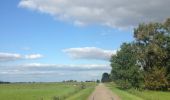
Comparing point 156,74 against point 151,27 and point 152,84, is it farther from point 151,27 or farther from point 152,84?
point 151,27

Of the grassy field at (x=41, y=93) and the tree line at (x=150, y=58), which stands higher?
the tree line at (x=150, y=58)

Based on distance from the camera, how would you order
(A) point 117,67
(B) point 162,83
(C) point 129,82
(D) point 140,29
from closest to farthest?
(B) point 162,83 → (D) point 140,29 → (C) point 129,82 → (A) point 117,67

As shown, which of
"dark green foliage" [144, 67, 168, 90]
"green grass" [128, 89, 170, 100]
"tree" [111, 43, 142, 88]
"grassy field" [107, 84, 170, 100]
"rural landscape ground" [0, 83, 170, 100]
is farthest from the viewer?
"tree" [111, 43, 142, 88]

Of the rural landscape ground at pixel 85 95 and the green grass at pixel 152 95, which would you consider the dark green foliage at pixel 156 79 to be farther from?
the green grass at pixel 152 95

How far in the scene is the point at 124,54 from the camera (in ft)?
319

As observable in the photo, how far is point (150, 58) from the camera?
84.8m

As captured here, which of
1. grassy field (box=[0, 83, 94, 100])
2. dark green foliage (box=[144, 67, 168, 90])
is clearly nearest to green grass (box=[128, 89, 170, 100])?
grassy field (box=[0, 83, 94, 100])

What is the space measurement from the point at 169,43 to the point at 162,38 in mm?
1901

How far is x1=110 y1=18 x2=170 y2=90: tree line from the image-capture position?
82438 millimetres

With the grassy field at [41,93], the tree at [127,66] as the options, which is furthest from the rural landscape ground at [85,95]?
the tree at [127,66]

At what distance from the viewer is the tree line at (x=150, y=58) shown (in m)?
82.4

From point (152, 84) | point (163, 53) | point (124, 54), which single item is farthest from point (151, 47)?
point (124, 54)

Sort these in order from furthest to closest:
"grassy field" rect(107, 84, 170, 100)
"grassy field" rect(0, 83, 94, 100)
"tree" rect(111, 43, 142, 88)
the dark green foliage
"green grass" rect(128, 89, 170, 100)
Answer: "tree" rect(111, 43, 142, 88) < the dark green foliage < "grassy field" rect(0, 83, 94, 100) < "grassy field" rect(107, 84, 170, 100) < "green grass" rect(128, 89, 170, 100)

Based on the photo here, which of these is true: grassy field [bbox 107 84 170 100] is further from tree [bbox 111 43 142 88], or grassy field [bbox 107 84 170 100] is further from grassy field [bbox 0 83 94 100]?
tree [bbox 111 43 142 88]
